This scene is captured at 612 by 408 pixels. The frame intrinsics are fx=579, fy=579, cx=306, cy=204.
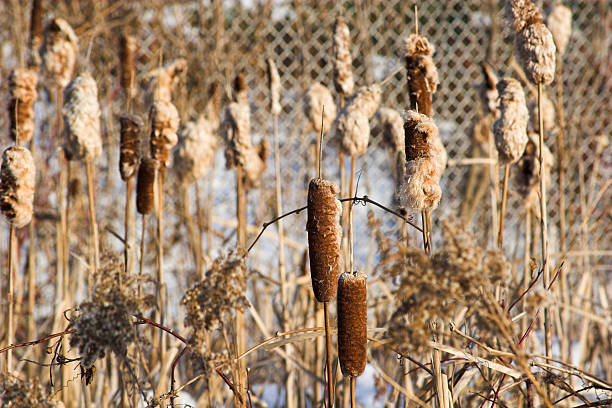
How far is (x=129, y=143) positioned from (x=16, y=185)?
24 cm

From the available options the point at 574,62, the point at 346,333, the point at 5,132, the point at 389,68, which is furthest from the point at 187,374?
the point at 574,62

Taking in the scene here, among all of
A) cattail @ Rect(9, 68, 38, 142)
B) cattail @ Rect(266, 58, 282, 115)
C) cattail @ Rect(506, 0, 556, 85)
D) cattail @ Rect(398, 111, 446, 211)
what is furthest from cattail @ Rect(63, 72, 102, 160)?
cattail @ Rect(506, 0, 556, 85)

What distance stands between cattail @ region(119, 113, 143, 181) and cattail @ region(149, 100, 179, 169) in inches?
1.7

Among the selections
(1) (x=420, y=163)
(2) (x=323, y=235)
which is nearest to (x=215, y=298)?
(2) (x=323, y=235)

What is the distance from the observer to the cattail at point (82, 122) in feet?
4.30

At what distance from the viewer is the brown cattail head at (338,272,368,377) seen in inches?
28.6

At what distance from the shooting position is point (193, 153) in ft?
5.47

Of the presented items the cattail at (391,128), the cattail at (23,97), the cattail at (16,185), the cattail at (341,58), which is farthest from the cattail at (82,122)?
the cattail at (391,128)

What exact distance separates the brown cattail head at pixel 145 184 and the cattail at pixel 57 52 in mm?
581

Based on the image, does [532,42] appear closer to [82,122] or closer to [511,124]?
[511,124]

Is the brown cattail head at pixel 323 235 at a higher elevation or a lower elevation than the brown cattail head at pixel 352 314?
higher

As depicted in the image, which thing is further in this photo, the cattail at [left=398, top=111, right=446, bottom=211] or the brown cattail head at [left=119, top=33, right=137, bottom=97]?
the brown cattail head at [left=119, top=33, right=137, bottom=97]

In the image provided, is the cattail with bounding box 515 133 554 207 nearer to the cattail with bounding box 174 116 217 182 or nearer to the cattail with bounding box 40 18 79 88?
the cattail with bounding box 174 116 217 182

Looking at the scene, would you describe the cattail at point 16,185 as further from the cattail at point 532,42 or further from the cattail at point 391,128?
the cattail at point 532,42
